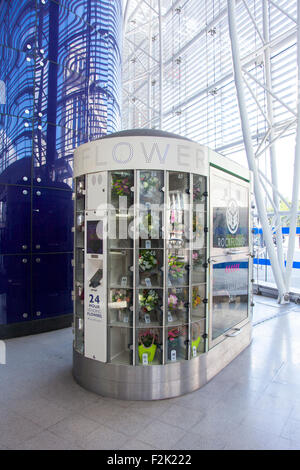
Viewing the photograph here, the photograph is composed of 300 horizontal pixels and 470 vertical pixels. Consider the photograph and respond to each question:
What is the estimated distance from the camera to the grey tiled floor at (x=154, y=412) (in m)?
2.89

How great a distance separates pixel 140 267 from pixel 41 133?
4.04 m

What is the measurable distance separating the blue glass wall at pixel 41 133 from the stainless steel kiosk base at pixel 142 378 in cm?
261

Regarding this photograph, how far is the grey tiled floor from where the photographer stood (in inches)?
114

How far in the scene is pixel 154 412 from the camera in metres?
3.40

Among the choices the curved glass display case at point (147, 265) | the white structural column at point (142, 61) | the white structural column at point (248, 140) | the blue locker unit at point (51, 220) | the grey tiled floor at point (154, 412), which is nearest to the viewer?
the grey tiled floor at point (154, 412)

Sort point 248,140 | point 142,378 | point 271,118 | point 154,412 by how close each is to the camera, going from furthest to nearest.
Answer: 1. point 271,118
2. point 248,140
3. point 142,378
4. point 154,412

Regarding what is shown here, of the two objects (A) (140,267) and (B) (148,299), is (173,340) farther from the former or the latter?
(A) (140,267)

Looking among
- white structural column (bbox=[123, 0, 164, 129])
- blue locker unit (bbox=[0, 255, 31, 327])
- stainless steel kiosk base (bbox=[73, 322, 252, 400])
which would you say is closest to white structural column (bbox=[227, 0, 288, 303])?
stainless steel kiosk base (bbox=[73, 322, 252, 400])

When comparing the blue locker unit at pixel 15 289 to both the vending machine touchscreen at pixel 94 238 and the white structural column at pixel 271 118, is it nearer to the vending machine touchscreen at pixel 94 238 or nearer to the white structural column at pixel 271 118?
the vending machine touchscreen at pixel 94 238

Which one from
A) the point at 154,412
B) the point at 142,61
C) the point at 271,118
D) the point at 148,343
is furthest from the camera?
the point at 142,61

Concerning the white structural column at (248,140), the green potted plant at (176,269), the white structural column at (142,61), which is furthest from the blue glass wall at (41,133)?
the white structural column at (142,61)

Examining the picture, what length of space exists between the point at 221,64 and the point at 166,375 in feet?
38.1

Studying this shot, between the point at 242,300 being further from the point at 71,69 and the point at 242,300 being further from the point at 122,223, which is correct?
the point at 71,69

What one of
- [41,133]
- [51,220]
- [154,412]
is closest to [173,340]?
[154,412]
